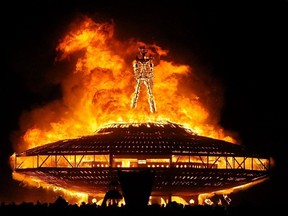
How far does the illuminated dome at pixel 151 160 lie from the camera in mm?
127812

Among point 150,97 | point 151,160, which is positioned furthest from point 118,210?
point 150,97

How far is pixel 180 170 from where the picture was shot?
417ft

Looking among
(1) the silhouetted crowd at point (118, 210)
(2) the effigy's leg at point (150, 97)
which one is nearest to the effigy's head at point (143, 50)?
(2) the effigy's leg at point (150, 97)

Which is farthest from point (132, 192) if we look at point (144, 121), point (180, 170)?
point (144, 121)

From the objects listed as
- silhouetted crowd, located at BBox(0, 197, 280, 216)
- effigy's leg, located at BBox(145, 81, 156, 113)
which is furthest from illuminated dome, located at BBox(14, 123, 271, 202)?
silhouetted crowd, located at BBox(0, 197, 280, 216)

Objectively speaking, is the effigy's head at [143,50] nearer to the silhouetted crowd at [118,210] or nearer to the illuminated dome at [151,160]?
the illuminated dome at [151,160]

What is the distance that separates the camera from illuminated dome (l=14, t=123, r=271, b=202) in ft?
419

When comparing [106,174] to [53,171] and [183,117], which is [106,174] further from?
[183,117]

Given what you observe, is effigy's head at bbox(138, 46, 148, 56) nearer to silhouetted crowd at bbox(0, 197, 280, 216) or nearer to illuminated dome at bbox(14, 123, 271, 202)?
illuminated dome at bbox(14, 123, 271, 202)

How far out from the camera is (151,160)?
429ft

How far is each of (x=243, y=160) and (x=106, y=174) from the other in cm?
1357

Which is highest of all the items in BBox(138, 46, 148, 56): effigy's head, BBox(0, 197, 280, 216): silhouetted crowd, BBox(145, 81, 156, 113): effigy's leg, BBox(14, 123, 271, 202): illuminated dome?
BBox(138, 46, 148, 56): effigy's head

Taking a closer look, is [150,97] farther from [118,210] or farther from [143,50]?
[118,210]

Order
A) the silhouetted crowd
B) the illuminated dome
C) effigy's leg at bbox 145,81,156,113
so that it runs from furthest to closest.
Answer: effigy's leg at bbox 145,81,156,113
the illuminated dome
the silhouetted crowd
